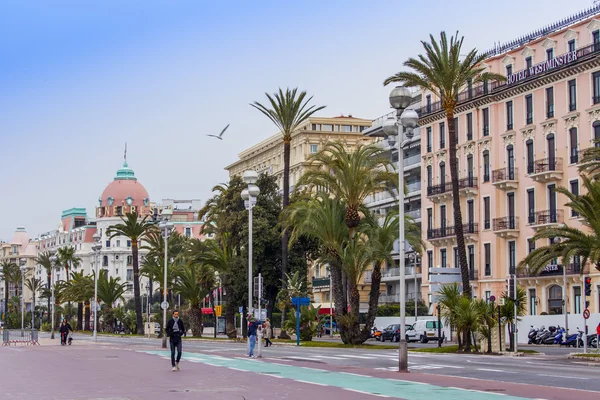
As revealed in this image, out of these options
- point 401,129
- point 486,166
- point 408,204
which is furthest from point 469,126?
point 401,129

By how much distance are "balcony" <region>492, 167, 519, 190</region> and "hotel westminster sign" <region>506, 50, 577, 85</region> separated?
21.6 ft

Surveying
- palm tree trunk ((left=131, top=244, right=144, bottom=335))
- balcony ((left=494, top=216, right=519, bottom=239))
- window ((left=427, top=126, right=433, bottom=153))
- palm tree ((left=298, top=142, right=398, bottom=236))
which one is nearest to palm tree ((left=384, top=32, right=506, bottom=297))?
palm tree ((left=298, top=142, right=398, bottom=236))

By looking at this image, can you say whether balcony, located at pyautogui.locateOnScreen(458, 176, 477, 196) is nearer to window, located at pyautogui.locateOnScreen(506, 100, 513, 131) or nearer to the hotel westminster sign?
window, located at pyautogui.locateOnScreen(506, 100, 513, 131)

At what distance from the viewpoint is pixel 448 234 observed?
253ft

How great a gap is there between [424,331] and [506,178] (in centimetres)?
1436

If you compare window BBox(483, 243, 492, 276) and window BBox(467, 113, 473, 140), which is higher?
window BBox(467, 113, 473, 140)

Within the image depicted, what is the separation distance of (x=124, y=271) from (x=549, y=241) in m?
140

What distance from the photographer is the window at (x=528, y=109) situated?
2671 inches

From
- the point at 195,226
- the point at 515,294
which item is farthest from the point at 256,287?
the point at 195,226

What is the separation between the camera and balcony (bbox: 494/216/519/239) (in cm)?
6888

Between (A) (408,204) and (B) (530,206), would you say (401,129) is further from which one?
(A) (408,204)

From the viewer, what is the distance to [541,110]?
66.5 meters

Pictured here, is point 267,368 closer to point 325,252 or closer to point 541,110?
point 325,252

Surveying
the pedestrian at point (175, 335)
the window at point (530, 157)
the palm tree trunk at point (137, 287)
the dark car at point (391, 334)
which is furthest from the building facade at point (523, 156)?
the pedestrian at point (175, 335)
